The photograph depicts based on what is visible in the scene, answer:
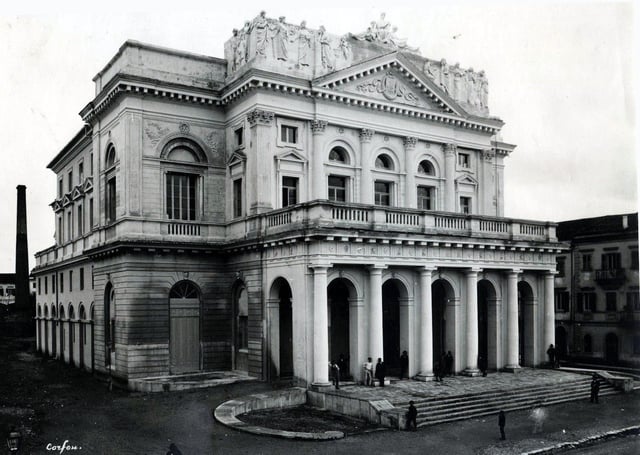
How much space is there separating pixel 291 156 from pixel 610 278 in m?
28.4

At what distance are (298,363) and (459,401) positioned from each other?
717 cm

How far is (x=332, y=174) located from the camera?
3609 cm

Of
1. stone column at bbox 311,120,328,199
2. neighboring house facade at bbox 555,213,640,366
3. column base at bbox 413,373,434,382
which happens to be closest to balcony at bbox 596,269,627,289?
neighboring house facade at bbox 555,213,640,366

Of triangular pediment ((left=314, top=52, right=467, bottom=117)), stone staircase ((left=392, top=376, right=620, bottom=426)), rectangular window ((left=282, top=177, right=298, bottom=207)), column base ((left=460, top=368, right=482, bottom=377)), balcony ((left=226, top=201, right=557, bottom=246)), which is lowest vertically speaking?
stone staircase ((left=392, top=376, right=620, bottom=426))

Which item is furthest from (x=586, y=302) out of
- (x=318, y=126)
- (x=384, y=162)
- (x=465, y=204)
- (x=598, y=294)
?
(x=318, y=126)

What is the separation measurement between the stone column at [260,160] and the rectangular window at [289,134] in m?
1.00

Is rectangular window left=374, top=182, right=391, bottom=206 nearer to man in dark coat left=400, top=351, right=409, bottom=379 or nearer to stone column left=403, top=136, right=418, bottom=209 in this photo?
stone column left=403, top=136, right=418, bottom=209

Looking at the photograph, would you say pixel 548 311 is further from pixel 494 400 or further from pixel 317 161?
pixel 317 161

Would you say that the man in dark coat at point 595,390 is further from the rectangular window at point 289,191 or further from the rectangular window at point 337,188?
the rectangular window at point 289,191

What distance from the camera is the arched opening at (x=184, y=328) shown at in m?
33.8

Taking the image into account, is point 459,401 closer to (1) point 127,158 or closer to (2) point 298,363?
(2) point 298,363

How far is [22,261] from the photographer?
2057 inches

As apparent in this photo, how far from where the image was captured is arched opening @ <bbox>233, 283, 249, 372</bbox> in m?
33.9

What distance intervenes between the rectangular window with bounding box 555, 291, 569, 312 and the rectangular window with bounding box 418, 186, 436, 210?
67.3ft
